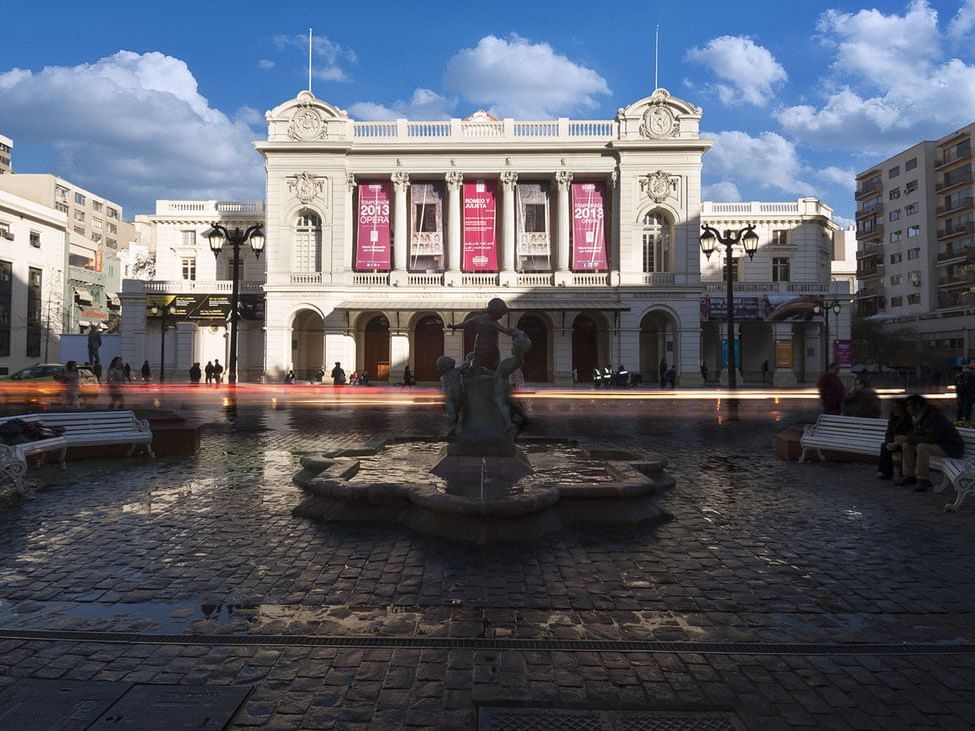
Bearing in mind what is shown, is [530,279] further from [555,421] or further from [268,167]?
[555,421]

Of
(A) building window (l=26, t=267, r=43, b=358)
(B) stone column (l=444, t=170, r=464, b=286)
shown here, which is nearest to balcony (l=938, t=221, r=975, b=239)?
(B) stone column (l=444, t=170, r=464, b=286)

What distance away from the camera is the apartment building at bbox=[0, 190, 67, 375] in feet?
144

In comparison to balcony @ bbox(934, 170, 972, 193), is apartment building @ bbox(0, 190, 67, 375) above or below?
below

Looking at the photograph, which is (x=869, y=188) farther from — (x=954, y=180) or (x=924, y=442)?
(x=924, y=442)

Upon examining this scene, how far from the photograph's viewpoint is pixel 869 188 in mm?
64125

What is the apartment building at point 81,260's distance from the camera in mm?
54812

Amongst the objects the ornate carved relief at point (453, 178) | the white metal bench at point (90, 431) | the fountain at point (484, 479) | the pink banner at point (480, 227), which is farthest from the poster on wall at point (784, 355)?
the white metal bench at point (90, 431)

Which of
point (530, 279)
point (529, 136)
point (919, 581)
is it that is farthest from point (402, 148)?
point (919, 581)

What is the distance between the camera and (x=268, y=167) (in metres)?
35.6

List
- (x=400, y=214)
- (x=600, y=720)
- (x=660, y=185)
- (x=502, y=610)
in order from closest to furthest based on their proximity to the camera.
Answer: (x=600, y=720)
(x=502, y=610)
(x=660, y=185)
(x=400, y=214)

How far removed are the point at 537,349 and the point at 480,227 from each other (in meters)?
8.17

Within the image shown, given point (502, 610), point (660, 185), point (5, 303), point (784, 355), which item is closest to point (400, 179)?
point (660, 185)

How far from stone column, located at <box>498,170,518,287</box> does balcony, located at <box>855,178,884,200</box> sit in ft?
154

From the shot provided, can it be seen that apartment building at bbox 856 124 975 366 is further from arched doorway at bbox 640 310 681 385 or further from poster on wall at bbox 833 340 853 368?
arched doorway at bbox 640 310 681 385
